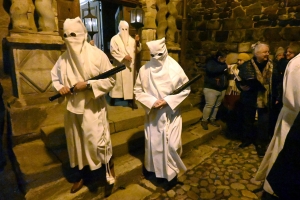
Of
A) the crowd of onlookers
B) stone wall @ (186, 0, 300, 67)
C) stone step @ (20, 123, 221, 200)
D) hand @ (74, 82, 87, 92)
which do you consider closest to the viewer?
the crowd of onlookers

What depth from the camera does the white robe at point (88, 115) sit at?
2334mm

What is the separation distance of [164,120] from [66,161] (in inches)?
56.6

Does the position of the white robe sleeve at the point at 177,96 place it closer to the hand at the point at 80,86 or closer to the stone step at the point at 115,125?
the hand at the point at 80,86

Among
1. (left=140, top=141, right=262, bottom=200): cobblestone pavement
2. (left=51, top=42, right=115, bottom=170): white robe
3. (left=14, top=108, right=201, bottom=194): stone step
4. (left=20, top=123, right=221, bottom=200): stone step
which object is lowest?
(left=140, top=141, right=262, bottom=200): cobblestone pavement

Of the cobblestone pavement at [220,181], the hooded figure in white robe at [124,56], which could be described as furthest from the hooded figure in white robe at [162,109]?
the hooded figure in white robe at [124,56]

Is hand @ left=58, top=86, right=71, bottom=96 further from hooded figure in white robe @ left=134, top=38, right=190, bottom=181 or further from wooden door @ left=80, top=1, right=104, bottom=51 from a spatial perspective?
wooden door @ left=80, top=1, right=104, bottom=51

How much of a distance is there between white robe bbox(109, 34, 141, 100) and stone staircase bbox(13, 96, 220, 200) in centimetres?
58

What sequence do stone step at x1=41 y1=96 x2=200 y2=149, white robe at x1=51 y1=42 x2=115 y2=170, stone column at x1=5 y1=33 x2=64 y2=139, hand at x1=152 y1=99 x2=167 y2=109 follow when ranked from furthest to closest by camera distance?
1. stone column at x1=5 y1=33 x2=64 y2=139
2. stone step at x1=41 y1=96 x2=200 y2=149
3. hand at x1=152 y1=99 x2=167 y2=109
4. white robe at x1=51 y1=42 x2=115 y2=170

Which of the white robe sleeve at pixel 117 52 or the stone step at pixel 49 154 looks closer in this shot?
the stone step at pixel 49 154

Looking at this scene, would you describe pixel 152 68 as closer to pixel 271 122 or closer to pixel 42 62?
pixel 42 62

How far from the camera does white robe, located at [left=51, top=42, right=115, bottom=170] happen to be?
233 cm

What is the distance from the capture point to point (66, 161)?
2787 mm

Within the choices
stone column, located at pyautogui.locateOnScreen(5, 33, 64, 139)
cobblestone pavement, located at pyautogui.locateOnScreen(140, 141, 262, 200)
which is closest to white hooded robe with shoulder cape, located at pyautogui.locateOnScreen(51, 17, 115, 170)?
cobblestone pavement, located at pyautogui.locateOnScreen(140, 141, 262, 200)

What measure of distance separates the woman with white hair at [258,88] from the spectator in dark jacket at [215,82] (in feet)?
1.86
